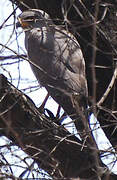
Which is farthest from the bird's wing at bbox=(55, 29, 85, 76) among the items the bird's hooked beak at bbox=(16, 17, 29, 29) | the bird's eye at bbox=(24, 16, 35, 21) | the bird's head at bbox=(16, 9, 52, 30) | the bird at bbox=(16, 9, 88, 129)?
the bird's hooked beak at bbox=(16, 17, 29, 29)

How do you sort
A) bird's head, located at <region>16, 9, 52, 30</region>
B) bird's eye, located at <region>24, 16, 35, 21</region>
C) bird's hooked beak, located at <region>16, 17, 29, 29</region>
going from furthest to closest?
bird's hooked beak, located at <region>16, 17, 29, 29</region> → bird's eye, located at <region>24, 16, 35, 21</region> → bird's head, located at <region>16, 9, 52, 30</region>

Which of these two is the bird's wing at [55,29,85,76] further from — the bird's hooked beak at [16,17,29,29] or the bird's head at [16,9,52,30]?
the bird's hooked beak at [16,17,29,29]

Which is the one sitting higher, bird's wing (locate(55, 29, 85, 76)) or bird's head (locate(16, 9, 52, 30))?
bird's head (locate(16, 9, 52, 30))

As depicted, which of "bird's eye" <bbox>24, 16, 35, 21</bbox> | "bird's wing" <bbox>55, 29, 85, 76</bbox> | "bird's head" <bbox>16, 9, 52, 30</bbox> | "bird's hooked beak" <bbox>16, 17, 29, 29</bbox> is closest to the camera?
"bird's wing" <bbox>55, 29, 85, 76</bbox>

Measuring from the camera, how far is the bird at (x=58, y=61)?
18.0 feet

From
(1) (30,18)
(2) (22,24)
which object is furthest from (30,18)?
(2) (22,24)

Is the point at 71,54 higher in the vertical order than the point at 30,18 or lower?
lower

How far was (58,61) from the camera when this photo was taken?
5.68 m

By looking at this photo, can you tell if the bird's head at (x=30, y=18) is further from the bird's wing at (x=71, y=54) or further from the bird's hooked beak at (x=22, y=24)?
the bird's wing at (x=71, y=54)

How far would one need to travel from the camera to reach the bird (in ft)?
18.0

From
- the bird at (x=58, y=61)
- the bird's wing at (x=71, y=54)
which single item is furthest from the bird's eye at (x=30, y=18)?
the bird's wing at (x=71, y=54)

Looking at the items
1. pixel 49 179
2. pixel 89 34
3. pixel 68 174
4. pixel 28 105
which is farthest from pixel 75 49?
pixel 49 179

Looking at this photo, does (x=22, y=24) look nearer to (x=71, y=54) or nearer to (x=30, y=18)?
(x=30, y=18)

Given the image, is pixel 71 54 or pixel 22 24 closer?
pixel 71 54
